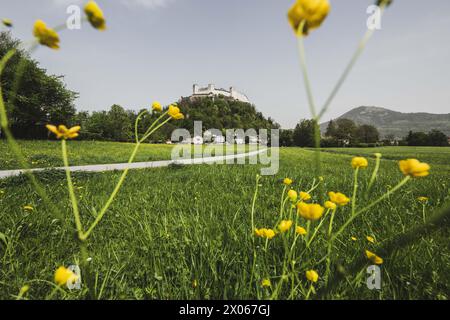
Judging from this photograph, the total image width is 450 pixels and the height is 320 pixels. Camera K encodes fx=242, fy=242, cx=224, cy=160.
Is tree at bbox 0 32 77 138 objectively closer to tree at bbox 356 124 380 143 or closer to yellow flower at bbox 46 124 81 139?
yellow flower at bbox 46 124 81 139

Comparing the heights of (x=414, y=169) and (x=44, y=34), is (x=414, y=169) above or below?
below

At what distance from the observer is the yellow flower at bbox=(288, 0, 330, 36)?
1.71 feet

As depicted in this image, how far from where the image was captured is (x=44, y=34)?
0.58 meters

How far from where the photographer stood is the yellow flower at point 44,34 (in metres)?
0.58

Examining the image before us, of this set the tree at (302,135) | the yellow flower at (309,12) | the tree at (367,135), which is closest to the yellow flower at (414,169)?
Answer: the yellow flower at (309,12)

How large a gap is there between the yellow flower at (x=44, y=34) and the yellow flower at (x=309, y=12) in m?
0.56

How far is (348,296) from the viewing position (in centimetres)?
106

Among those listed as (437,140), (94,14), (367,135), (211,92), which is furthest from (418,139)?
(94,14)

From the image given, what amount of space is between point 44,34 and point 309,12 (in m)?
0.62

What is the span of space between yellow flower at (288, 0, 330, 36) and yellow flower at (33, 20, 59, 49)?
0.56 metres

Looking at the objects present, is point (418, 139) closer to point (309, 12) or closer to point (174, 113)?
point (174, 113)
